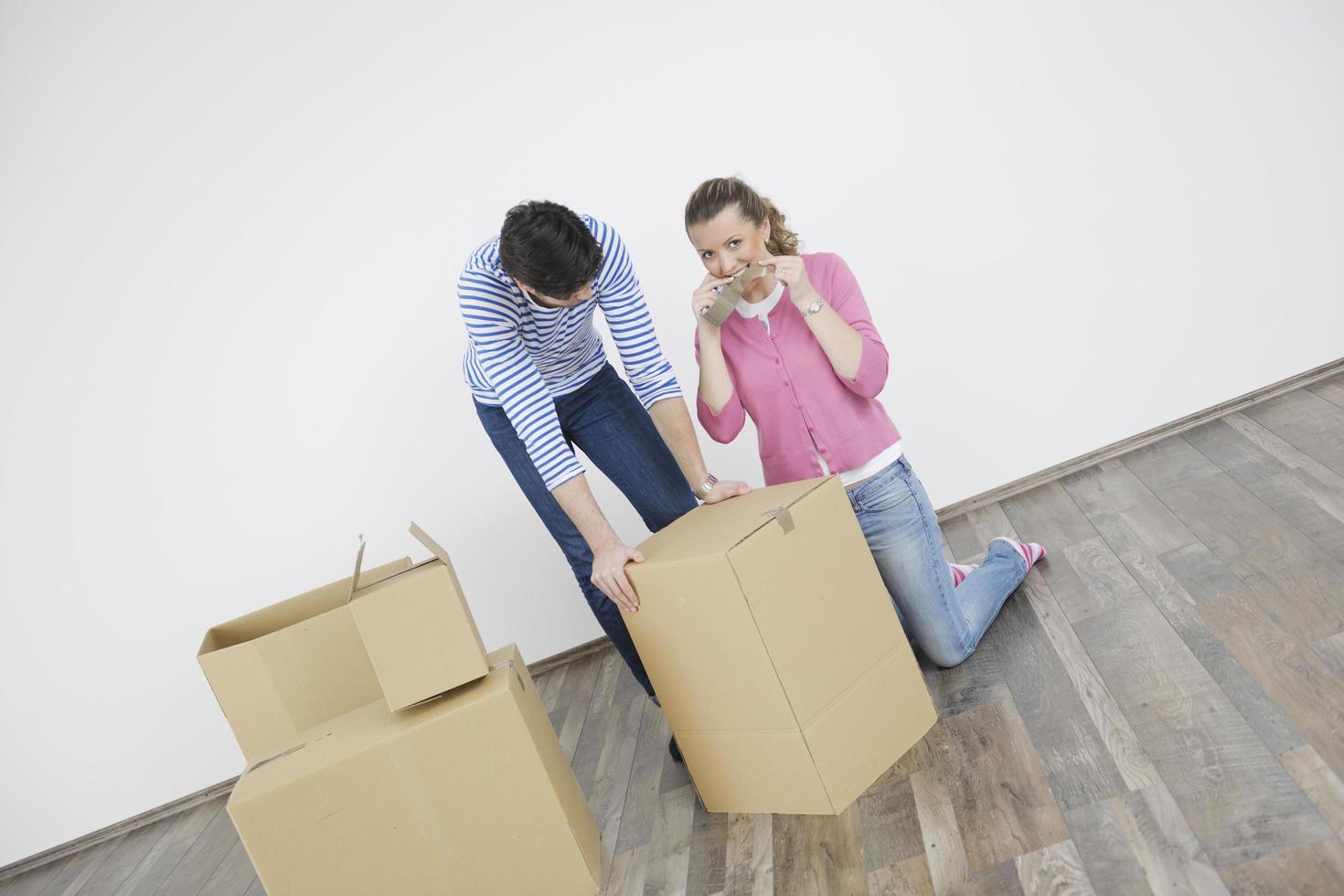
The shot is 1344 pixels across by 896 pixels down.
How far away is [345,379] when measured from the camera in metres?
2.88

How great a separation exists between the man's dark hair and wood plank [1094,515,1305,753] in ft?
3.93

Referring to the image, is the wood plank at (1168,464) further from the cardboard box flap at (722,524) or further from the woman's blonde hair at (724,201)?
the woman's blonde hair at (724,201)

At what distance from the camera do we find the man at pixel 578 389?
65.1 inches

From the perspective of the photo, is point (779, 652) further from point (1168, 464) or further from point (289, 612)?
point (1168, 464)

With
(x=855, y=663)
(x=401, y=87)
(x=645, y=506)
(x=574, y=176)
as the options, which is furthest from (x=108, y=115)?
(x=855, y=663)

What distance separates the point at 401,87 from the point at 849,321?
58.2 inches

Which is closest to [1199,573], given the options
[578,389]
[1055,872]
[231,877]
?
[1055,872]

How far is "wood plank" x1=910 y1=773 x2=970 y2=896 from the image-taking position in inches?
57.0

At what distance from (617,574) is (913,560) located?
0.62m

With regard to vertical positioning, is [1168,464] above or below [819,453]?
below

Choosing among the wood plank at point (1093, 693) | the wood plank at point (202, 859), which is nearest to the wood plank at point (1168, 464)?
the wood plank at point (1093, 693)

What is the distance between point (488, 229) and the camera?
111 inches

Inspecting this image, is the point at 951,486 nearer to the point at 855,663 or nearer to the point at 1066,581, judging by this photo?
the point at 1066,581

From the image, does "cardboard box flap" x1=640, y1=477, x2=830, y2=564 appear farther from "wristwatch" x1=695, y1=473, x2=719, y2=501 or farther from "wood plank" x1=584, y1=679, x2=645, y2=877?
"wood plank" x1=584, y1=679, x2=645, y2=877
